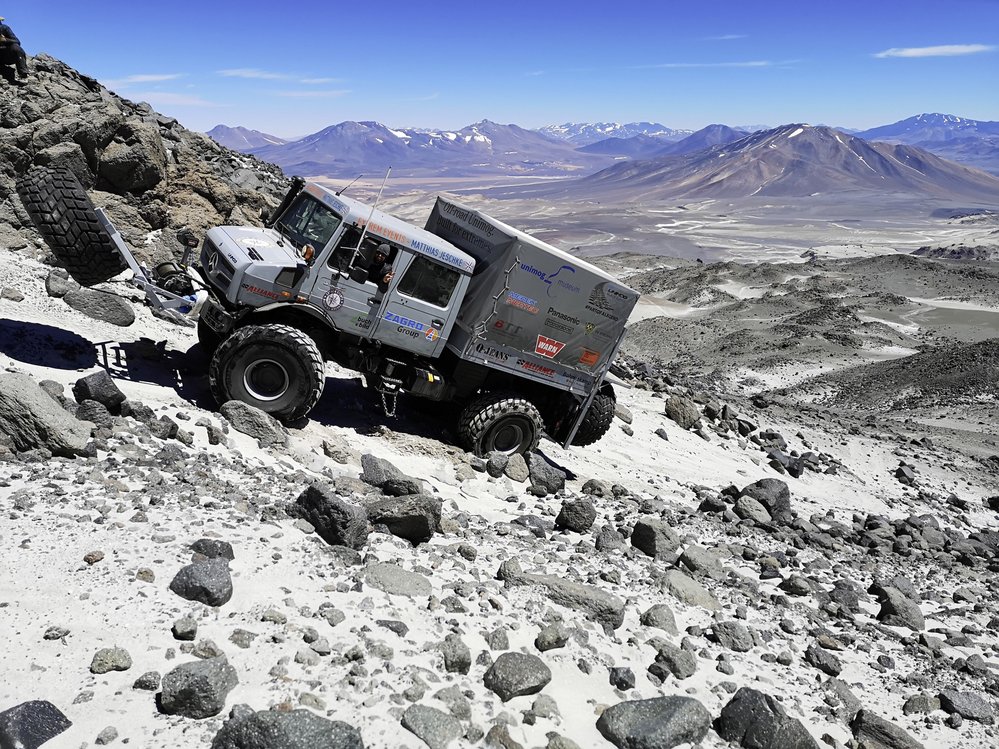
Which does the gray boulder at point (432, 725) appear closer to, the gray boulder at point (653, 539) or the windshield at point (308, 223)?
the gray boulder at point (653, 539)

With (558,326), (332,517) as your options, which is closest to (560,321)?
(558,326)

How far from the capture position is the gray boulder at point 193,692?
3.92 m

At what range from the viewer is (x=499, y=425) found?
32.1 ft

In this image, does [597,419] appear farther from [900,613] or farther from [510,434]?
[900,613]

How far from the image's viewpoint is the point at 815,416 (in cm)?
1844

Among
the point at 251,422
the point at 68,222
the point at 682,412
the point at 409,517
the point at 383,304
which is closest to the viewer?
the point at 409,517

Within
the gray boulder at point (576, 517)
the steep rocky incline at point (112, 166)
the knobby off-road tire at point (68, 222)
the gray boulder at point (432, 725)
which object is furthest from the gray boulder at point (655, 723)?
the steep rocky incline at point (112, 166)

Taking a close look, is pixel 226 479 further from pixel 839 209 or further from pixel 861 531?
pixel 839 209

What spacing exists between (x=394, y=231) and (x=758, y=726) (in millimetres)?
6351

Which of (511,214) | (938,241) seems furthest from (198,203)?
(511,214)

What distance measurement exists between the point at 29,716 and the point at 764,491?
9.34 m

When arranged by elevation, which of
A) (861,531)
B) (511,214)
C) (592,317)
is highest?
(511,214)

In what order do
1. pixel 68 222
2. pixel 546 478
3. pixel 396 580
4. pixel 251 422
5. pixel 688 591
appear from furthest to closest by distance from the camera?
pixel 546 478, pixel 68 222, pixel 251 422, pixel 688 591, pixel 396 580

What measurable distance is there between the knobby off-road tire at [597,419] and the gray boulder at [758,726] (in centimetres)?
602
